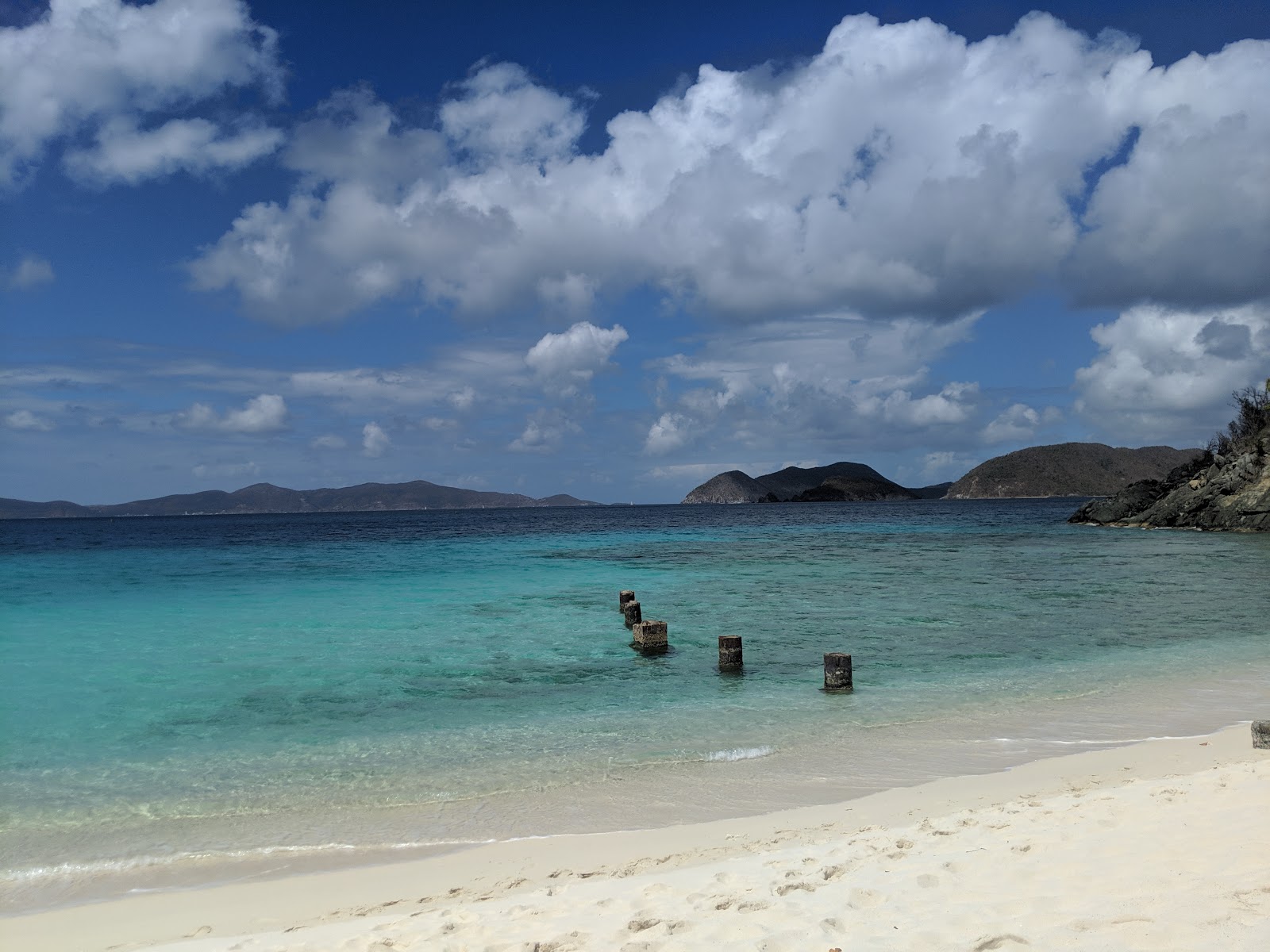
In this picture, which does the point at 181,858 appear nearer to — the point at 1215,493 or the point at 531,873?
the point at 531,873

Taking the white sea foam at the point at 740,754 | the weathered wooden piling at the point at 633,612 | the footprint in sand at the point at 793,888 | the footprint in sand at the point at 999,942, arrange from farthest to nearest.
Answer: the weathered wooden piling at the point at 633,612 < the white sea foam at the point at 740,754 < the footprint in sand at the point at 793,888 < the footprint in sand at the point at 999,942

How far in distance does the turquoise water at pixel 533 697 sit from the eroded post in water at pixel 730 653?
47cm

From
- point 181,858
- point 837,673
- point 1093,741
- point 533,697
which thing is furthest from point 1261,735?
point 181,858

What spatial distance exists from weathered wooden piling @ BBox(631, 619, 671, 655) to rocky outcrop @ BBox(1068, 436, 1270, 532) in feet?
146

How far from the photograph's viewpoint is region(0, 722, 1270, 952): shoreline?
5434 mm

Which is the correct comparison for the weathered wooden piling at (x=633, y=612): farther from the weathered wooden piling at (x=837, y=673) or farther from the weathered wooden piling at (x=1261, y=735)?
the weathered wooden piling at (x=1261, y=735)

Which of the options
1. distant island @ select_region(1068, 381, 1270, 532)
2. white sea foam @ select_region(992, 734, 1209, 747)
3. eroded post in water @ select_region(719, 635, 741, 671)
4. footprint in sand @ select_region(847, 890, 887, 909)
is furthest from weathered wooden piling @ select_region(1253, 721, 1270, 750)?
distant island @ select_region(1068, 381, 1270, 532)

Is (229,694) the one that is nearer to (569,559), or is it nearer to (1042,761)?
(1042,761)

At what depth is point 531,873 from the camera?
6.18m

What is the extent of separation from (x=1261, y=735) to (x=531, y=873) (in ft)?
24.0

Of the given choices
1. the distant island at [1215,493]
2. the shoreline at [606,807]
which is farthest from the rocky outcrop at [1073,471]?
the shoreline at [606,807]

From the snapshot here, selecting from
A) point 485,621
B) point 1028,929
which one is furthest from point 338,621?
point 1028,929

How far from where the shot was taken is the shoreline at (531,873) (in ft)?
17.8

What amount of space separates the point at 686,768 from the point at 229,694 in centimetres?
819
